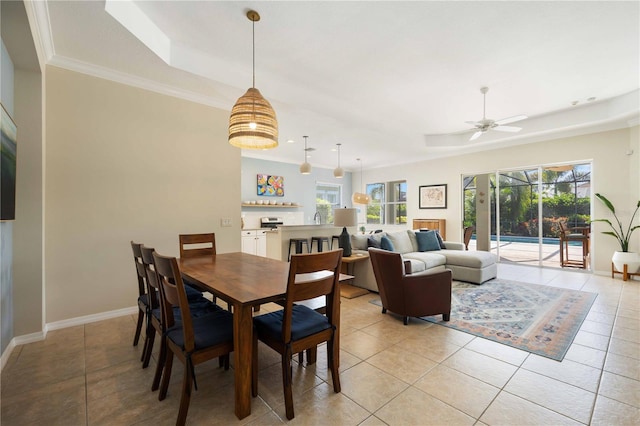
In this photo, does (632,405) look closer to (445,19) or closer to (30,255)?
(445,19)

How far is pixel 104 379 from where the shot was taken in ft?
6.74

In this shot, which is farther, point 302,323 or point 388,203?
point 388,203

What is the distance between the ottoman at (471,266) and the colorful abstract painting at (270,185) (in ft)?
15.7

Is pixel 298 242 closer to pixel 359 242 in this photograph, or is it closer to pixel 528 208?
pixel 359 242

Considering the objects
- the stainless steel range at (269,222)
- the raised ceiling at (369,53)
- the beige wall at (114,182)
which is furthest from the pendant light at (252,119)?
the stainless steel range at (269,222)

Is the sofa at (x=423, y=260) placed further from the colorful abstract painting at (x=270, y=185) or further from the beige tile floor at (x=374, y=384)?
the colorful abstract painting at (x=270, y=185)

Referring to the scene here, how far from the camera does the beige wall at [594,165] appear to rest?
16.3ft

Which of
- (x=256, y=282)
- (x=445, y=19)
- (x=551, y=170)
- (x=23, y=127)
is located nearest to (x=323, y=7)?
(x=445, y=19)

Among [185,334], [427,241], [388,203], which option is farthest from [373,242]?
[388,203]

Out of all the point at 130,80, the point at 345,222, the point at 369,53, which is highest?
the point at 369,53

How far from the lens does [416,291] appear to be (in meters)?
3.05

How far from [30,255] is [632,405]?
4819 mm

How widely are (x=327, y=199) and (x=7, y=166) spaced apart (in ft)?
26.0

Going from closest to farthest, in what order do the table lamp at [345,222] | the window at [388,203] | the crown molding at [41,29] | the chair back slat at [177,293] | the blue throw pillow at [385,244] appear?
the chair back slat at [177,293]
the crown molding at [41,29]
the table lamp at [345,222]
the blue throw pillow at [385,244]
the window at [388,203]
